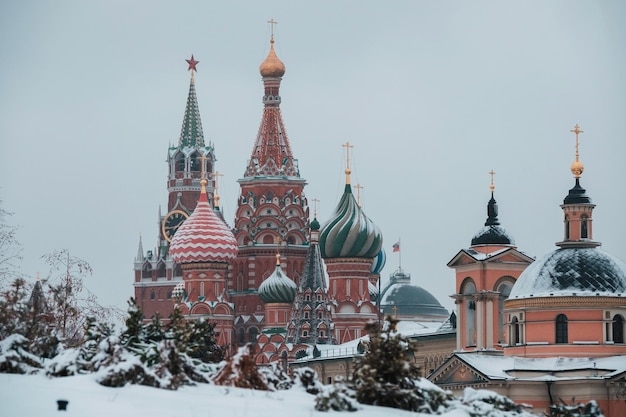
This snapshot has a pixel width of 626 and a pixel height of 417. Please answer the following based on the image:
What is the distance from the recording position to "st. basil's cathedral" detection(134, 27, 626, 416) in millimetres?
59312

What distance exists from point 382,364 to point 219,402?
2733 millimetres

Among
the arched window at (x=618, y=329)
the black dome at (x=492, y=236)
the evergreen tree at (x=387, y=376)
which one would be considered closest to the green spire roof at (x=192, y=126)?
the black dome at (x=492, y=236)

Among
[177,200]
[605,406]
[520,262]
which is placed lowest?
[605,406]

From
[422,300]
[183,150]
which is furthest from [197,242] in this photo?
[183,150]

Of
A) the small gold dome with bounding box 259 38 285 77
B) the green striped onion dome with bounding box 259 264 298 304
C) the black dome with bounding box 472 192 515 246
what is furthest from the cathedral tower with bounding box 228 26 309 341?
the black dome with bounding box 472 192 515 246

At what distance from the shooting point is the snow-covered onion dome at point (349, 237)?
102 metres

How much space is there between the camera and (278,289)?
103812mm

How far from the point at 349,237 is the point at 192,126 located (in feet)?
131

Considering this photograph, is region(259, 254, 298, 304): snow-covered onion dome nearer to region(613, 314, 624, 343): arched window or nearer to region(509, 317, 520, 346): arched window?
region(509, 317, 520, 346): arched window

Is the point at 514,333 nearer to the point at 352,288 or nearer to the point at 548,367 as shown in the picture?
the point at 548,367

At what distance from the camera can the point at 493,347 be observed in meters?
65.8

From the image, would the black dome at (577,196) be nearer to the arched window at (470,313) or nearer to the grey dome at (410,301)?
the arched window at (470,313)

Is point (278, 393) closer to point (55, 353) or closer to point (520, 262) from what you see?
point (55, 353)

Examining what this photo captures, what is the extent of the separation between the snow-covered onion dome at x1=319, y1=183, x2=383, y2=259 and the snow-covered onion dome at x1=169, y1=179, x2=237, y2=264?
5886 millimetres
